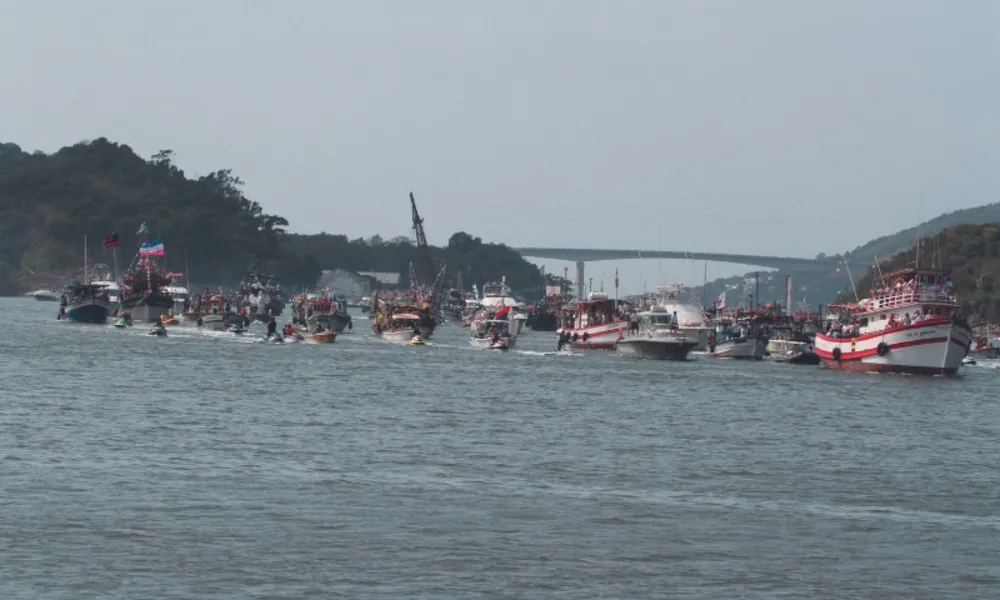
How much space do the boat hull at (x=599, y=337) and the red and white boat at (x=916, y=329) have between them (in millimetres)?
40001

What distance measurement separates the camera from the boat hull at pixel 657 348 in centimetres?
12644

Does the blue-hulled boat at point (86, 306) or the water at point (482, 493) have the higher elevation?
the blue-hulled boat at point (86, 306)

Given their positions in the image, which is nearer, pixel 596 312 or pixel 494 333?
pixel 494 333

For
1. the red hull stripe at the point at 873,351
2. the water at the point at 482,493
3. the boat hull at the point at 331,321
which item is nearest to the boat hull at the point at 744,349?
the red hull stripe at the point at 873,351

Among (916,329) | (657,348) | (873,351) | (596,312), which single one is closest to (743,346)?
(657,348)

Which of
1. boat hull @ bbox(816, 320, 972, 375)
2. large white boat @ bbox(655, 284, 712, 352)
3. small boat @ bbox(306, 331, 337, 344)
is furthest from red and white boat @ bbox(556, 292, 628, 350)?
boat hull @ bbox(816, 320, 972, 375)

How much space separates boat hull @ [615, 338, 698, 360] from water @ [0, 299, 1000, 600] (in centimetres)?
4111

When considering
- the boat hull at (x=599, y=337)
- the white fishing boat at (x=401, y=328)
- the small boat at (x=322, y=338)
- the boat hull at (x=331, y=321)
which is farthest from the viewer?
the boat hull at (x=331, y=321)

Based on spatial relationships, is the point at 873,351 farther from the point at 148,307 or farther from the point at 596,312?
the point at 148,307

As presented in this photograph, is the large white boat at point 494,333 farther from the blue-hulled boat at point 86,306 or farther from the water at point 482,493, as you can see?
the water at point 482,493

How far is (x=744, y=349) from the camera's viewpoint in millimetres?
142625

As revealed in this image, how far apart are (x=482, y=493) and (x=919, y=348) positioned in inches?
2545

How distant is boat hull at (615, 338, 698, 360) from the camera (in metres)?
126

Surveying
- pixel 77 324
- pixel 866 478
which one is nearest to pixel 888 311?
pixel 866 478
